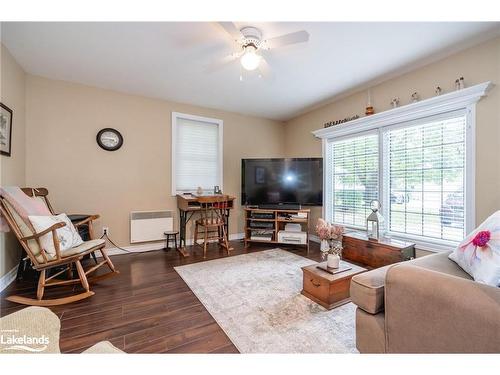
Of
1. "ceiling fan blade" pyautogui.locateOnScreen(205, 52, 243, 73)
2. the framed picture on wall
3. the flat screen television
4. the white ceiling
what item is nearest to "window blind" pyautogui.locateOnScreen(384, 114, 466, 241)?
the white ceiling

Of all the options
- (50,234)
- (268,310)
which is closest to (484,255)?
(268,310)

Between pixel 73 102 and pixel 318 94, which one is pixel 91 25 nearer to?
pixel 73 102

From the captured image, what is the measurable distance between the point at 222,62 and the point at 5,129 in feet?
7.73

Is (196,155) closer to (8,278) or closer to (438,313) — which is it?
(8,278)

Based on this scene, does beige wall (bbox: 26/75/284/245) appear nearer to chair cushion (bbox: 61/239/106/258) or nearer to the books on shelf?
chair cushion (bbox: 61/239/106/258)

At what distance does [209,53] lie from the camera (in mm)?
2369

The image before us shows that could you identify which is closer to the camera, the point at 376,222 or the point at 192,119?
the point at 376,222

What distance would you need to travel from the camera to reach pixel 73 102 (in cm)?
306

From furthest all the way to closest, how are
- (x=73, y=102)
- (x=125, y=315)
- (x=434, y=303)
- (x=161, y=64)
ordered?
(x=73, y=102) → (x=161, y=64) → (x=125, y=315) → (x=434, y=303)

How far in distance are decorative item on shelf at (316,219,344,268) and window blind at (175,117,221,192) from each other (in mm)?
2577

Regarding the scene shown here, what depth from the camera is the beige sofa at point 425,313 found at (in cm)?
79

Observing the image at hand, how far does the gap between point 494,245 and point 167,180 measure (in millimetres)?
3720

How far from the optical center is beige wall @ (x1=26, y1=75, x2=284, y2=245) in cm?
290
